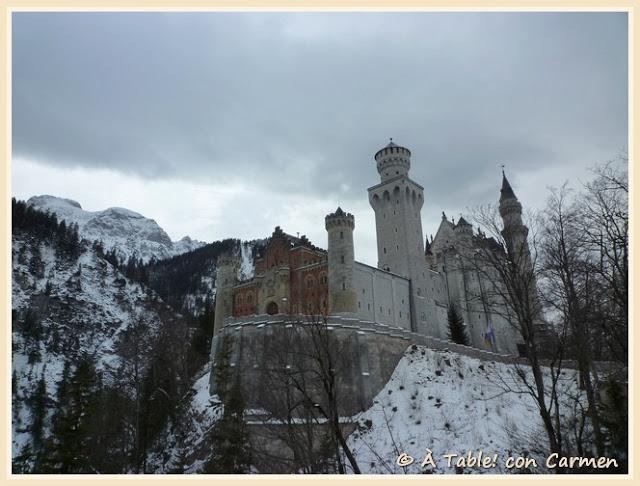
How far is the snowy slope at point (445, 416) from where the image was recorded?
88.6 ft

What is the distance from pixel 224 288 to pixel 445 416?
32.6 m

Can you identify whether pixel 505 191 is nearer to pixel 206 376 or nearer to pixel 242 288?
pixel 242 288

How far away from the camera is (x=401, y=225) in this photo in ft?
189

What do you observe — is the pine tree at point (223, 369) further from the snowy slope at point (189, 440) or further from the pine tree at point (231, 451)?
the pine tree at point (231, 451)

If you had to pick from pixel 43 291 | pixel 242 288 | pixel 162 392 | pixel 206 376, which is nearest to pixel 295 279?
pixel 242 288

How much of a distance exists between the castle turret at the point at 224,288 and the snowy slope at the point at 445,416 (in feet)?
76.0

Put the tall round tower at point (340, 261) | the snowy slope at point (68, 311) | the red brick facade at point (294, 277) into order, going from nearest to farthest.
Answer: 1. the tall round tower at point (340, 261)
2. the red brick facade at point (294, 277)
3. the snowy slope at point (68, 311)

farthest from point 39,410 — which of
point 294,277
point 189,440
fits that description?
point 294,277

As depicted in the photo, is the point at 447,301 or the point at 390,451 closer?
the point at 390,451

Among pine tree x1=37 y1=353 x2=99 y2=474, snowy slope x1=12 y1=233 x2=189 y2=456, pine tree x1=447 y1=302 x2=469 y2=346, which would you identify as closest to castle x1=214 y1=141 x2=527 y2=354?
pine tree x1=447 y1=302 x2=469 y2=346

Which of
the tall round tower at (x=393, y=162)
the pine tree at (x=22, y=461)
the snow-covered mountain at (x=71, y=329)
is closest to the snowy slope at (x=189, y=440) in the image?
the snow-covered mountain at (x=71, y=329)

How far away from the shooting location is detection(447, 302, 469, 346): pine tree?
176ft

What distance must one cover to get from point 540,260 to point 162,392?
36376mm

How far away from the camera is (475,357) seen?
4294 cm
